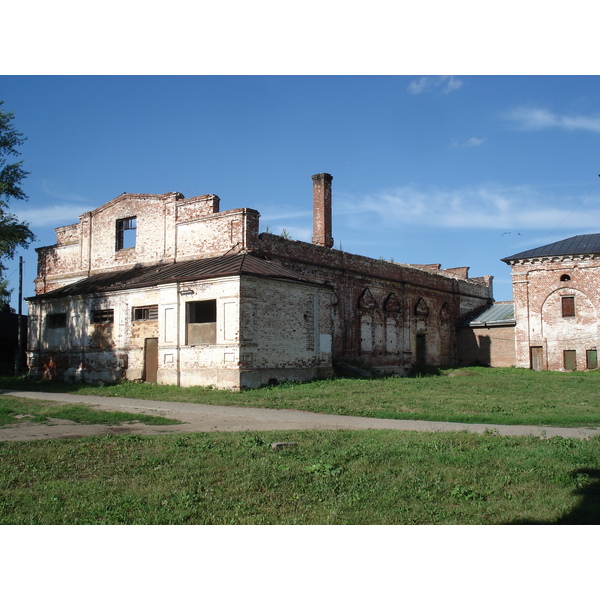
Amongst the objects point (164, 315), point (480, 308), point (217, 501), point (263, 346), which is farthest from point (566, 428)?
point (480, 308)

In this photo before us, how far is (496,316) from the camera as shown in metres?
39.7

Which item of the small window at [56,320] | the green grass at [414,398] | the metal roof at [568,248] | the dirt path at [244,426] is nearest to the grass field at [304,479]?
the dirt path at [244,426]

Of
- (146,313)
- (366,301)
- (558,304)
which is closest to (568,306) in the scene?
(558,304)

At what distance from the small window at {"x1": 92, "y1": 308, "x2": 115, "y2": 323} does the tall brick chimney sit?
10.5 metres

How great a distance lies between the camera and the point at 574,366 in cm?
3472

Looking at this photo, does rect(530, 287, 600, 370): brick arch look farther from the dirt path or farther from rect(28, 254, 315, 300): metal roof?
the dirt path

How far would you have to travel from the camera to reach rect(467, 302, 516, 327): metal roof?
38.4 meters

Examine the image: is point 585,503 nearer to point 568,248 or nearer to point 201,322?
point 201,322

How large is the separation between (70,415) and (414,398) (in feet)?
29.8

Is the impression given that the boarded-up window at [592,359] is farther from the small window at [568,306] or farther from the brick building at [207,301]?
the brick building at [207,301]

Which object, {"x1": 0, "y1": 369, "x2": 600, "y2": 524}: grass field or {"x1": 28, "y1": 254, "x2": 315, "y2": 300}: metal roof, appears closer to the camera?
{"x1": 0, "y1": 369, "x2": 600, "y2": 524}: grass field

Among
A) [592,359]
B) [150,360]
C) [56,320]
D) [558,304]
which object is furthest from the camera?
[558,304]

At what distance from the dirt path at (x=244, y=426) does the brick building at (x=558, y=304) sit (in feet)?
85.0

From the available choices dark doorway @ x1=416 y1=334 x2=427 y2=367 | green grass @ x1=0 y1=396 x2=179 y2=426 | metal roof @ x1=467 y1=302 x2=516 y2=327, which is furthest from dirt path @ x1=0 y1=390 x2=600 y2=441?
metal roof @ x1=467 y1=302 x2=516 y2=327
